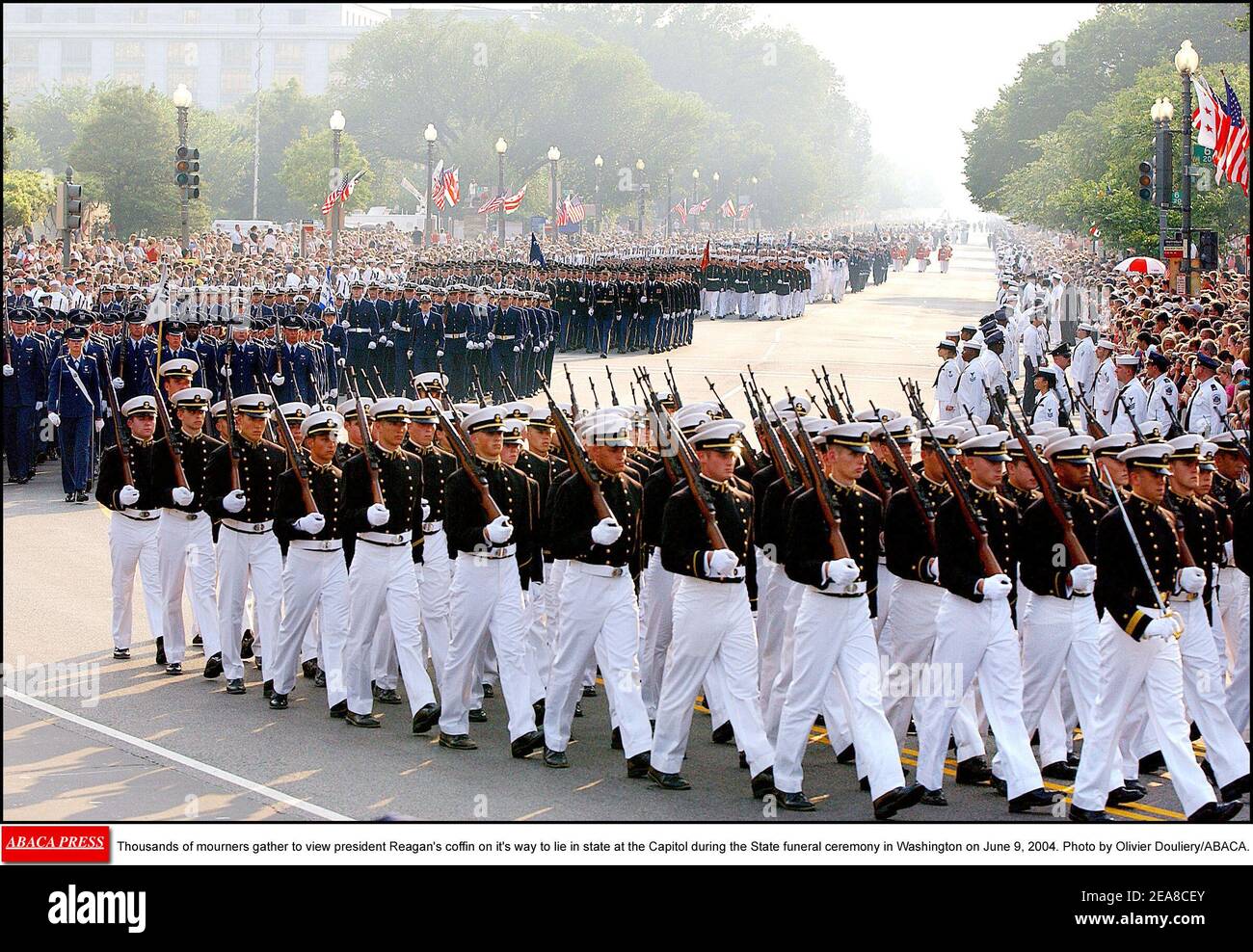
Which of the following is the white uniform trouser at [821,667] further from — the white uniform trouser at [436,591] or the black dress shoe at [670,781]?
the white uniform trouser at [436,591]

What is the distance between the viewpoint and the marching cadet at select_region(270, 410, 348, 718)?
1043 cm

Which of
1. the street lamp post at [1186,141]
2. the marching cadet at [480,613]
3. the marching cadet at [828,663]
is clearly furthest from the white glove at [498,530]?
the street lamp post at [1186,141]

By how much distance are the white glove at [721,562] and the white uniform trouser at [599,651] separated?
0.77m

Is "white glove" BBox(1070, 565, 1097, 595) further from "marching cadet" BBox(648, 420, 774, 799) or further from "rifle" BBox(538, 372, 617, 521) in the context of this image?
"rifle" BBox(538, 372, 617, 521)

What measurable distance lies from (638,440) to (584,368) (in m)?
19.9

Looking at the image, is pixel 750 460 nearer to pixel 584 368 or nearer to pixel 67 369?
pixel 67 369

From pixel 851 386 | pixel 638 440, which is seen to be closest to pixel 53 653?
pixel 638 440

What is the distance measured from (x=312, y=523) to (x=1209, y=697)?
17.0 ft

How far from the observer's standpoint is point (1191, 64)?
23.2 metres

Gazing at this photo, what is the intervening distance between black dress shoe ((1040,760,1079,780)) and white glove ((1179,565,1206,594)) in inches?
52.9

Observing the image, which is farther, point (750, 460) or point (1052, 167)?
point (1052, 167)

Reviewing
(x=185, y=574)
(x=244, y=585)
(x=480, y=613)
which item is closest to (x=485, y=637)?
(x=480, y=613)

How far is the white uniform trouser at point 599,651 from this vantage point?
9297mm

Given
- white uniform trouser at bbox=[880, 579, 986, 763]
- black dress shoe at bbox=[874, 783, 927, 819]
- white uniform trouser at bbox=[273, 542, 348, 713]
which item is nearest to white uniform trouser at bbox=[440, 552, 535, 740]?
white uniform trouser at bbox=[273, 542, 348, 713]
